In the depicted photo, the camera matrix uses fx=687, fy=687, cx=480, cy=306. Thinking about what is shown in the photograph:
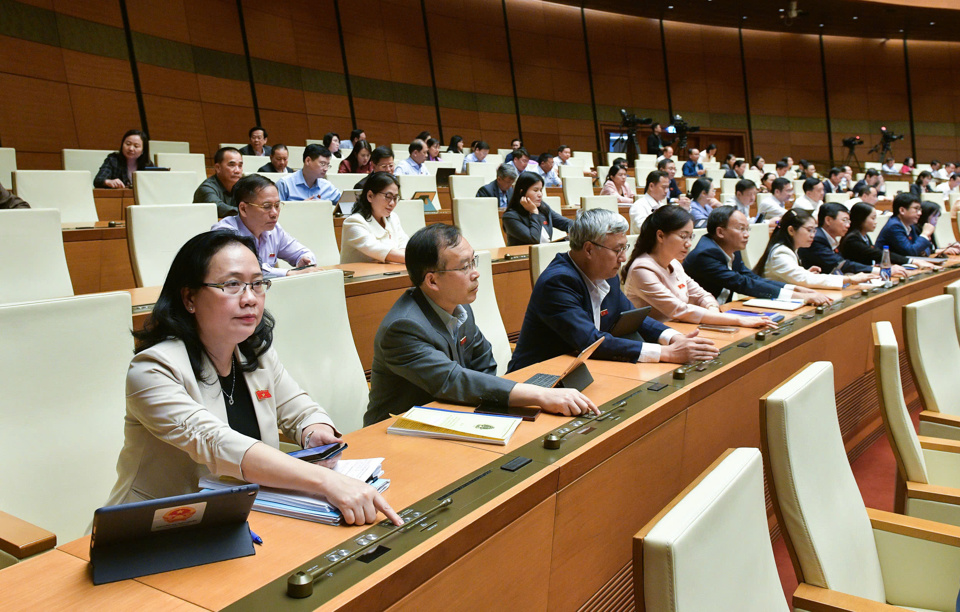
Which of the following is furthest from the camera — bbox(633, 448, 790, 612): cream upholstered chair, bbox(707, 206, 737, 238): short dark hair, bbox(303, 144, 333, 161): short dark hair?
bbox(303, 144, 333, 161): short dark hair

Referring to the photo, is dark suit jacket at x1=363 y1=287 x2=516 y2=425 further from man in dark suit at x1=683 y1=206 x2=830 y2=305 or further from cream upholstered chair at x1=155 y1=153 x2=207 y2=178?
cream upholstered chair at x1=155 y1=153 x2=207 y2=178

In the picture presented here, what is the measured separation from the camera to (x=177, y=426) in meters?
1.08

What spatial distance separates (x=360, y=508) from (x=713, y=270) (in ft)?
8.15

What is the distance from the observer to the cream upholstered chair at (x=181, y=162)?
5117 mm

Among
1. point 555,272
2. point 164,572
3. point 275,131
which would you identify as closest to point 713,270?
point 555,272

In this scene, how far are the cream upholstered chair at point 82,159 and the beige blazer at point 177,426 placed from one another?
4613 millimetres

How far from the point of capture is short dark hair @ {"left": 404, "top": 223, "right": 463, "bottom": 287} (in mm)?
1666

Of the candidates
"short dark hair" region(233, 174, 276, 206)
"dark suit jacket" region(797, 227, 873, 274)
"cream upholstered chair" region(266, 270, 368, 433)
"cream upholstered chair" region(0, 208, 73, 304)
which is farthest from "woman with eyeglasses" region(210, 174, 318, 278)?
"dark suit jacket" region(797, 227, 873, 274)

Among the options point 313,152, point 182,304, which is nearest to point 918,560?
point 182,304

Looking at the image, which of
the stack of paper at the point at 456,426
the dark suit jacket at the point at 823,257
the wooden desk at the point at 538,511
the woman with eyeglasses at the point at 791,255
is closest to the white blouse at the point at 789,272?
the woman with eyeglasses at the point at 791,255

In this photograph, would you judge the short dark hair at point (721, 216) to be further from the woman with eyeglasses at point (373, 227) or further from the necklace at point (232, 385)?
the necklace at point (232, 385)

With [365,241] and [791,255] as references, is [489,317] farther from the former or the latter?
[791,255]

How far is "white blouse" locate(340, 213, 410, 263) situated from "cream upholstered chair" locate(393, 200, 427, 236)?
0.30 m

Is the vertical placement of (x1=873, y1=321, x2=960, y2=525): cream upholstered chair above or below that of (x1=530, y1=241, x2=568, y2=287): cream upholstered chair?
below
